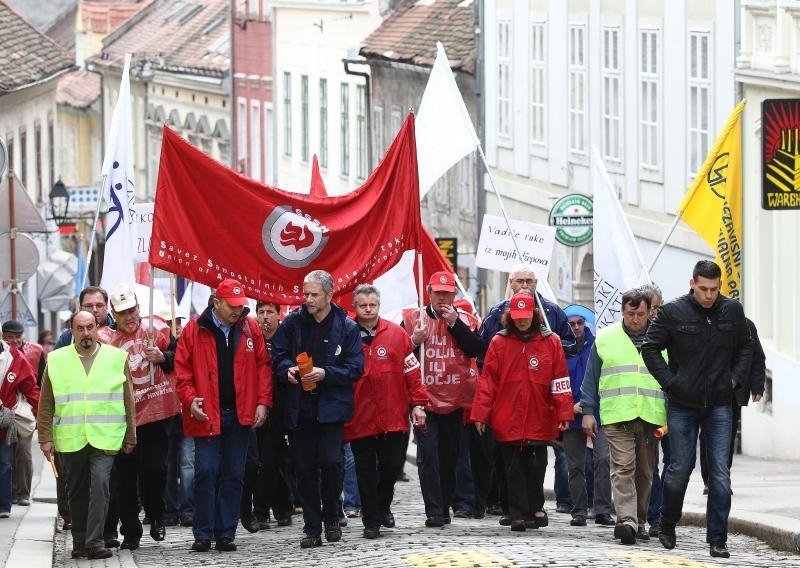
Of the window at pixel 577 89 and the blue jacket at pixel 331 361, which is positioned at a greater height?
the window at pixel 577 89

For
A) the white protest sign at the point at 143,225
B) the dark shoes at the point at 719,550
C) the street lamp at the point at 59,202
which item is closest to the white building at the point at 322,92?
the street lamp at the point at 59,202

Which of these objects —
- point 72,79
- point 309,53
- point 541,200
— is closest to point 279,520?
point 541,200

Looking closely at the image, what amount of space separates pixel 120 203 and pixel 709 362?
5.67 m

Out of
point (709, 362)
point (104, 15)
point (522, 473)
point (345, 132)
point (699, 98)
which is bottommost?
point (522, 473)

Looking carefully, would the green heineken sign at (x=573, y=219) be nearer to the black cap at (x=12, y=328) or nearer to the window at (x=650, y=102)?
the window at (x=650, y=102)

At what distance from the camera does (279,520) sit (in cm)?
1717

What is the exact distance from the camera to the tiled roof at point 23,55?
46.4 meters

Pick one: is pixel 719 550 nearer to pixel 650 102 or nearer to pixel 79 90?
pixel 650 102

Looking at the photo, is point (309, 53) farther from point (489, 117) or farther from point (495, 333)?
point (495, 333)

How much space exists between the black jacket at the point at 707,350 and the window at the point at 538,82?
22.8 meters

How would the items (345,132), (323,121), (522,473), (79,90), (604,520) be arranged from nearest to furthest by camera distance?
1. (522,473)
2. (604,520)
3. (345,132)
4. (323,121)
5. (79,90)

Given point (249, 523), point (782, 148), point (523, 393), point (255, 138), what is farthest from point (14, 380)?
point (255, 138)

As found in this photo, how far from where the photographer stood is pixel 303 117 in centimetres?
5512

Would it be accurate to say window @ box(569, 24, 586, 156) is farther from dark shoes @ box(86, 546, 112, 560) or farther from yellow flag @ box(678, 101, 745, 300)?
dark shoes @ box(86, 546, 112, 560)
